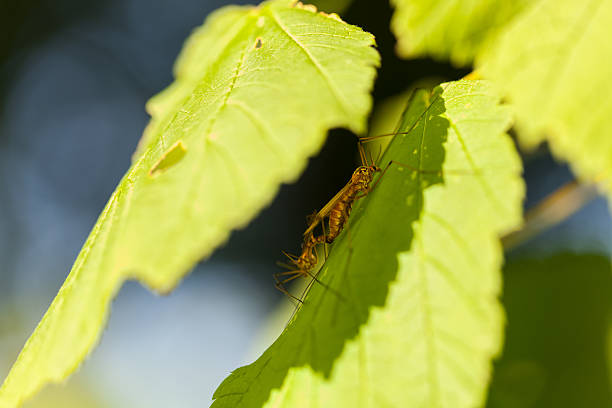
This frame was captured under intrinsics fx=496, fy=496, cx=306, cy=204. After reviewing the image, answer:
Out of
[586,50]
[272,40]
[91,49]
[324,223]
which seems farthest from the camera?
[91,49]

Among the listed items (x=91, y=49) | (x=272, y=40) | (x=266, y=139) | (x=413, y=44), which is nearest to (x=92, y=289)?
(x=266, y=139)

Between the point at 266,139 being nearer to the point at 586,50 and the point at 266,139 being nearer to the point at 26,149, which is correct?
the point at 586,50

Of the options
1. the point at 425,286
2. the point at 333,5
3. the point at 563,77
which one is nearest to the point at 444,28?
the point at 563,77

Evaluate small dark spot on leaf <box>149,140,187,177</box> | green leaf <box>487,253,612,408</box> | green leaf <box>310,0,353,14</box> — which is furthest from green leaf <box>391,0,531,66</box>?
green leaf <box>487,253,612,408</box>

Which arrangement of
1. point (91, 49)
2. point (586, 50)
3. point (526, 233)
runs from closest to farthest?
1. point (586, 50)
2. point (526, 233)
3. point (91, 49)

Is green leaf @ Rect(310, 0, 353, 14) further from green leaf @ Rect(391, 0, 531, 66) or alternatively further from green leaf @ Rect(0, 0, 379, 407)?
green leaf @ Rect(391, 0, 531, 66)

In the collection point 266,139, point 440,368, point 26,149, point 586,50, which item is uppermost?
point 266,139
